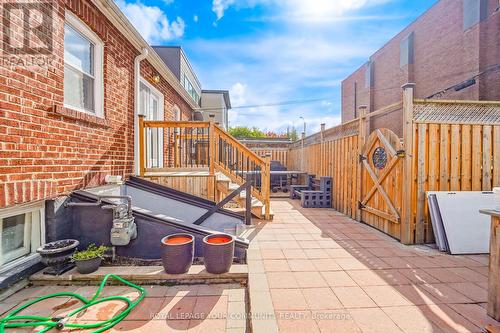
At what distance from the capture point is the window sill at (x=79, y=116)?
9.22 feet

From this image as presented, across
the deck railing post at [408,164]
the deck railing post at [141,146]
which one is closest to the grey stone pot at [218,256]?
the deck railing post at [141,146]

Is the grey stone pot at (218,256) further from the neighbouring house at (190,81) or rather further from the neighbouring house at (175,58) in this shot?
the neighbouring house at (175,58)

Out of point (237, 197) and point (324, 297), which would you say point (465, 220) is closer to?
point (324, 297)

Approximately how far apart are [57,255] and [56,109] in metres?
1.68

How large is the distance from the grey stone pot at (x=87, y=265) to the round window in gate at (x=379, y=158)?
495cm

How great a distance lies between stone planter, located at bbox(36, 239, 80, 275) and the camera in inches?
102

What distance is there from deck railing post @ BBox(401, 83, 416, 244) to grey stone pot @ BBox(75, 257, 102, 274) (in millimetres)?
4581

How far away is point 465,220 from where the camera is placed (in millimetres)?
3686

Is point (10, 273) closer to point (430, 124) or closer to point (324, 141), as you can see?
point (430, 124)

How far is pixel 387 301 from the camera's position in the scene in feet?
7.55

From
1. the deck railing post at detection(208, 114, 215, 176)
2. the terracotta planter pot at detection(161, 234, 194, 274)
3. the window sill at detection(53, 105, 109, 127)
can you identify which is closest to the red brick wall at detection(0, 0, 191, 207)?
the window sill at detection(53, 105, 109, 127)

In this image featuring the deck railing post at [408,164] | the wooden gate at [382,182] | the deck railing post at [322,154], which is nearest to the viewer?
the deck railing post at [408,164]

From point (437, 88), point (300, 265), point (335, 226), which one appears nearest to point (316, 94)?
point (437, 88)

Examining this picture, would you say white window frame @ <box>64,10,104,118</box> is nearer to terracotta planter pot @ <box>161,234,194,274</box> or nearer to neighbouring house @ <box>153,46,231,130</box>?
terracotta planter pot @ <box>161,234,194,274</box>
